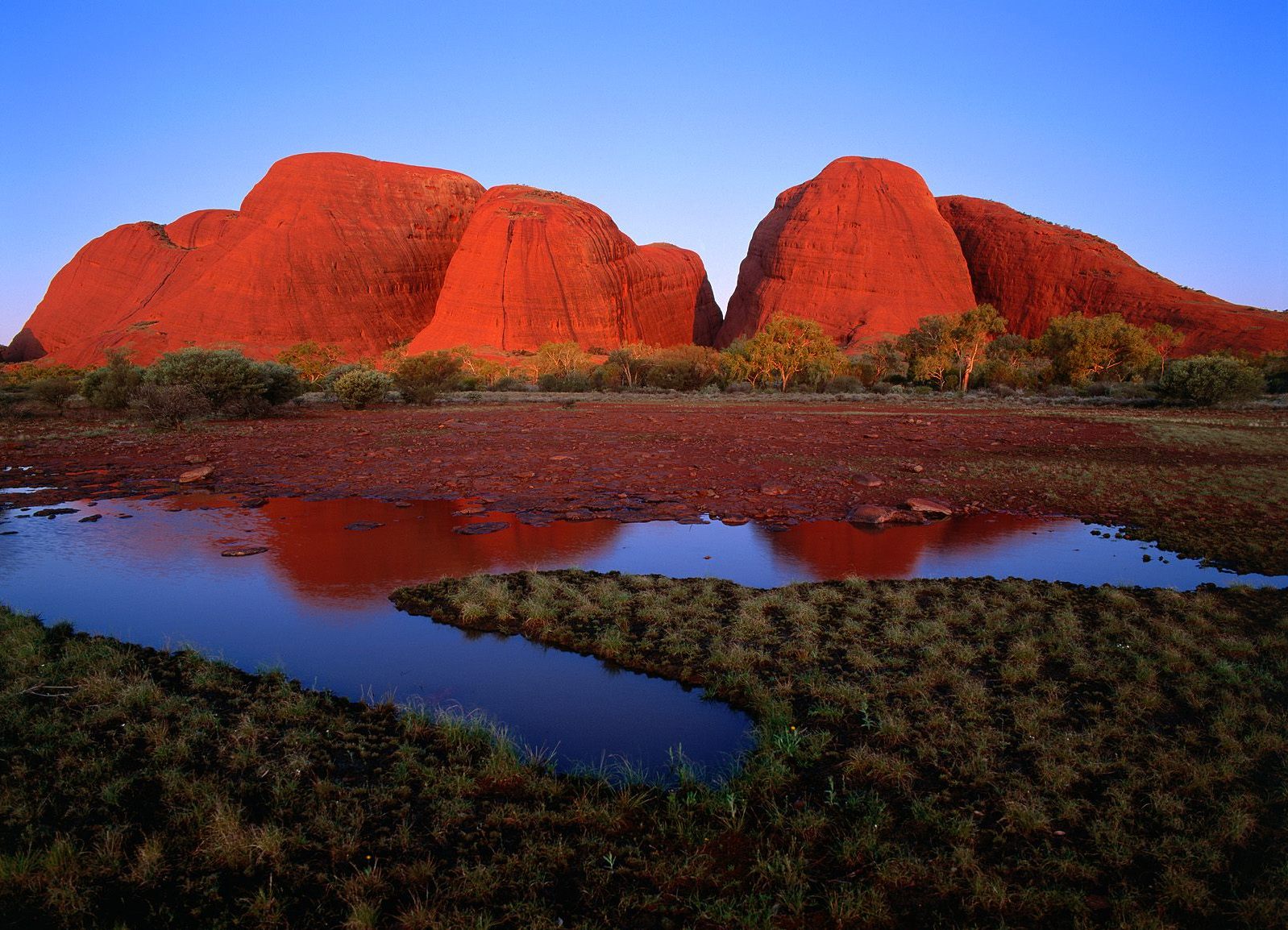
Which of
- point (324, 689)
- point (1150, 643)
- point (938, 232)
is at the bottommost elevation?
point (324, 689)

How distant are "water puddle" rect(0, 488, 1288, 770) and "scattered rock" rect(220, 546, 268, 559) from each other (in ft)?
0.11

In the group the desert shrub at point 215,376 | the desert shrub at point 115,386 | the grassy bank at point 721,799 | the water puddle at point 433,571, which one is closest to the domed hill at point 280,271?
the desert shrub at point 115,386

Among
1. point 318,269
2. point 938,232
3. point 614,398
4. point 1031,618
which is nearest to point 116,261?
point 318,269

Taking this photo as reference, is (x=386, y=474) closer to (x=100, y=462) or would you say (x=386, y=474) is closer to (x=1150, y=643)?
(x=100, y=462)

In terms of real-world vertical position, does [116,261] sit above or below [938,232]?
below

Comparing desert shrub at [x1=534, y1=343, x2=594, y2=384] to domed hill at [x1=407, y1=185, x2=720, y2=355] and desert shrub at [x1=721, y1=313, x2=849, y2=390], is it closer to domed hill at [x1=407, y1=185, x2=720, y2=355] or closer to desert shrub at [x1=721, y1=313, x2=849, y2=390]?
domed hill at [x1=407, y1=185, x2=720, y2=355]

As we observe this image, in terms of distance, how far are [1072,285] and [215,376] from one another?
82533 millimetres

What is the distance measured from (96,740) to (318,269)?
82.2m

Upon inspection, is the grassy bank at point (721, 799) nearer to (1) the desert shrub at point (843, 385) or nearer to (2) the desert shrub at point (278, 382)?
(2) the desert shrub at point (278, 382)

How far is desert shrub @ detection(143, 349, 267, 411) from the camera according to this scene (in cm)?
2453

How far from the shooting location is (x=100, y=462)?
50.6ft

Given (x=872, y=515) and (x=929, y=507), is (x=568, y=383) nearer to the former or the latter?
(x=929, y=507)

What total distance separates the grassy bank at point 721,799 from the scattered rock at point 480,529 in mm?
4796

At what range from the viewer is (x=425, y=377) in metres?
41.3
